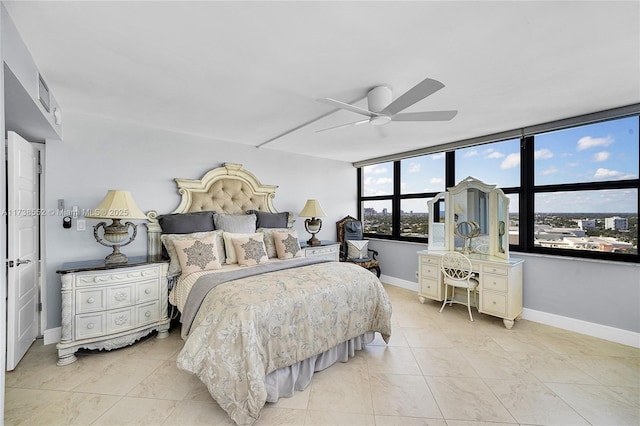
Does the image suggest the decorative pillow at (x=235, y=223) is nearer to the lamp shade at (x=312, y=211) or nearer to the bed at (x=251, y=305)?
the bed at (x=251, y=305)

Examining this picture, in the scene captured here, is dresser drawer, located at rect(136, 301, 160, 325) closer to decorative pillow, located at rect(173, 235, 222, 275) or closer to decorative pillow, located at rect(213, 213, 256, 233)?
decorative pillow, located at rect(173, 235, 222, 275)

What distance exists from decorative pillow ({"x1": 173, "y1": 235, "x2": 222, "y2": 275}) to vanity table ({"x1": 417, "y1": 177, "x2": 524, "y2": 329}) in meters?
2.84

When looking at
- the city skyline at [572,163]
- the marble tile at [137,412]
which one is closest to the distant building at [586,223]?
the city skyline at [572,163]

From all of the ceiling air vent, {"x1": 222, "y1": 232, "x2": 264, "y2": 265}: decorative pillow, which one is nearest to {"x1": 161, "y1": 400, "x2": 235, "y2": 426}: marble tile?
{"x1": 222, "y1": 232, "x2": 264, "y2": 265}: decorative pillow

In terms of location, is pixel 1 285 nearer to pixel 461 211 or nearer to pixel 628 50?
pixel 628 50

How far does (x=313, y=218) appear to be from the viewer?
446 cm

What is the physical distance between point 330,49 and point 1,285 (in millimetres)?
2173

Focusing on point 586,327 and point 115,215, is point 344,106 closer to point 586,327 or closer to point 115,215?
point 115,215

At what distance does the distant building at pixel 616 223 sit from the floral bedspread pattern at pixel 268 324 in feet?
8.50

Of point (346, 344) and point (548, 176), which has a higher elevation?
point (548, 176)

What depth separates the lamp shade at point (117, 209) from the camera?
264cm

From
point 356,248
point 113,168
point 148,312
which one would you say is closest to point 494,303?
point 356,248

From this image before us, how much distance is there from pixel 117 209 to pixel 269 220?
1.79 m

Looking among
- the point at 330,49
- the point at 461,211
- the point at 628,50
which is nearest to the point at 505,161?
the point at 461,211
